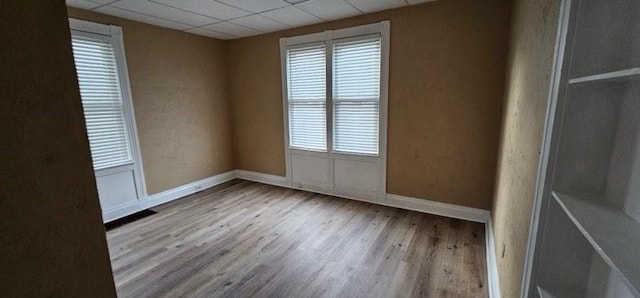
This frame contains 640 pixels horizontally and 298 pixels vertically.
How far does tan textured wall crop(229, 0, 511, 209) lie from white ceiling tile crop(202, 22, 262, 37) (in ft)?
2.76

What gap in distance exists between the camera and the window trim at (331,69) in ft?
10.5

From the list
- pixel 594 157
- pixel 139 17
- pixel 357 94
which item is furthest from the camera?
pixel 357 94

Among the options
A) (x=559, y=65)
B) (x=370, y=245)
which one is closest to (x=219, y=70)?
(x=370, y=245)

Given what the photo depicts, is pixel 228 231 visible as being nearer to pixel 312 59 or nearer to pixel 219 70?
pixel 312 59

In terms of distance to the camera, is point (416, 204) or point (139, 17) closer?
point (139, 17)

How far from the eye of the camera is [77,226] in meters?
0.73

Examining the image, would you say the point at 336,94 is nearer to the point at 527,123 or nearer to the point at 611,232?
the point at 527,123

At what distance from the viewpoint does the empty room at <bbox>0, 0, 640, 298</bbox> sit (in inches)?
27.0

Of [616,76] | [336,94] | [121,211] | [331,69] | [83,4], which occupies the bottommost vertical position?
[121,211]

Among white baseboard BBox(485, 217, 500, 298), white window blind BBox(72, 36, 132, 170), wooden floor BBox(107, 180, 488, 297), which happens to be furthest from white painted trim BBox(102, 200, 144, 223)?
white baseboard BBox(485, 217, 500, 298)

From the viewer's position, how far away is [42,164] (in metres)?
0.66

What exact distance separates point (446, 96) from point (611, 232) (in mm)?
2490

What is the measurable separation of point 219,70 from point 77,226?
161 inches

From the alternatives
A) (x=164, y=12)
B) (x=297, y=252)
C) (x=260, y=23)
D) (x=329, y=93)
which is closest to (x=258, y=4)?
(x=260, y=23)
